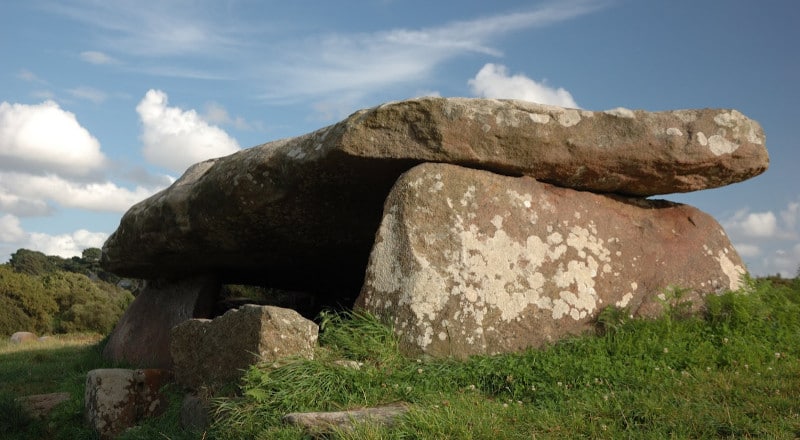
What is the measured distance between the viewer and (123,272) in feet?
43.3

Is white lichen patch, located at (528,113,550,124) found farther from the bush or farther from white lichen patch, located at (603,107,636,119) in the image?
the bush

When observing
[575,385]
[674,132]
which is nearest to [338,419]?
[575,385]

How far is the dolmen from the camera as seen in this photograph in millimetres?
7516

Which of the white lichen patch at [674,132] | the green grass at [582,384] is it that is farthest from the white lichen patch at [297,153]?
the white lichen patch at [674,132]

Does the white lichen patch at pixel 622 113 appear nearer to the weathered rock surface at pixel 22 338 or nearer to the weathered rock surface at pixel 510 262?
the weathered rock surface at pixel 510 262

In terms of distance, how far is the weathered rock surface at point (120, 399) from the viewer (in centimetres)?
829

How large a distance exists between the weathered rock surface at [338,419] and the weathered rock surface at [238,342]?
1.08 m

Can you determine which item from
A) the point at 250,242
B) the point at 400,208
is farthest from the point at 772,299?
Answer: the point at 250,242

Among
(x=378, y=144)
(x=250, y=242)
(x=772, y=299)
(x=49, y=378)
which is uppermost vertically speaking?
(x=378, y=144)

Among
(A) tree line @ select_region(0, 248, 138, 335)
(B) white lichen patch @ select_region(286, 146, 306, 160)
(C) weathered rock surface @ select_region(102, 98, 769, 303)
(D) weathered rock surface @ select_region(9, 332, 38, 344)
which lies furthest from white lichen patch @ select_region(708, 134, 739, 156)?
(A) tree line @ select_region(0, 248, 138, 335)

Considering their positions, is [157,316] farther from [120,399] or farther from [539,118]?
[539,118]

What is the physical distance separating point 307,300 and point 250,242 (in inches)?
138

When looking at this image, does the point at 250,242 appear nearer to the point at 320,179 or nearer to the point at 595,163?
the point at 320,179

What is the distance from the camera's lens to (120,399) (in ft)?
27.5
